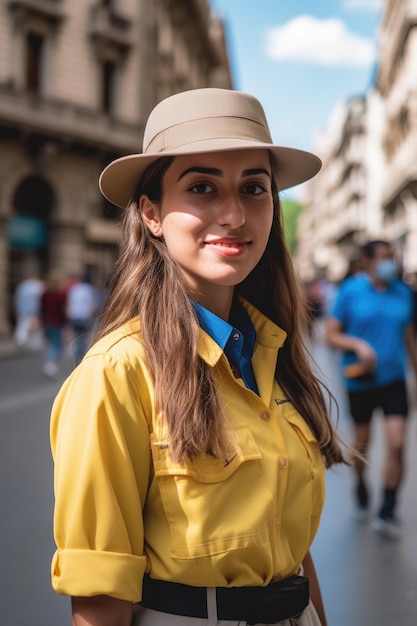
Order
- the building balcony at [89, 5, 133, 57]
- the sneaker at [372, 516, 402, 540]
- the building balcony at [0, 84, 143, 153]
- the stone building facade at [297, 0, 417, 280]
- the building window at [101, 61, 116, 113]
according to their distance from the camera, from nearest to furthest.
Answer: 1. the sneaker at [372, 516, 402, 540]
2. the building balcony at [0, 84, 143, 153]
3. the building balcony at [89, 5, 133, 57]
4. the building window at [101, 61, 116, 113]
5. the stone building facade at [297, 0, 417, 280]

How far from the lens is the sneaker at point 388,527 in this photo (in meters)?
4.93

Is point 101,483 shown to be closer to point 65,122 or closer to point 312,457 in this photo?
point 312,457

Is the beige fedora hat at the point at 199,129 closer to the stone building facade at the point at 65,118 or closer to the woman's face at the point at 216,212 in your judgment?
the woman's face at the point at 216,212

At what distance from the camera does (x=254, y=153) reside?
1.63 metres

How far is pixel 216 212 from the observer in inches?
63.3

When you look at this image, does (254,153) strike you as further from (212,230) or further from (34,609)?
(34,609)

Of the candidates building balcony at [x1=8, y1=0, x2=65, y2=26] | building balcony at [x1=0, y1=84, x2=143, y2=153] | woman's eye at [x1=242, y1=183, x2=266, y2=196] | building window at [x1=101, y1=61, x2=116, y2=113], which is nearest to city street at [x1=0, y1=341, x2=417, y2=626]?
woman's eye at [x1=242, y1=183, x2=266, y2=196]

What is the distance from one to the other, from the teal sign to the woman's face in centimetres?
2126

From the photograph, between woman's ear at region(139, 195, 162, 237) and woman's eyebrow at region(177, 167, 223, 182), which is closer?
woman's eyebrow at region(177, 167, 223, 182)

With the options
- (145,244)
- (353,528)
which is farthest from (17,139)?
(145,244)

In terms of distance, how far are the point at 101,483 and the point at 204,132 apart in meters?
0.73

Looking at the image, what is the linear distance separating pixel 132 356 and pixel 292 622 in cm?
67

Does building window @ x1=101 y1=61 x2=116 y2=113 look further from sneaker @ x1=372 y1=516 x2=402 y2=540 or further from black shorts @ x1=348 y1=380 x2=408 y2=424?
sneaker @ x1=372 y1=516 x2=402 y2=540

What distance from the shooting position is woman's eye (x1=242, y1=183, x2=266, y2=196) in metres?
1.66
